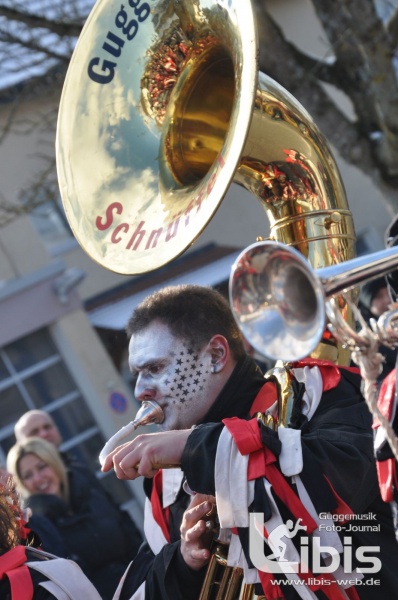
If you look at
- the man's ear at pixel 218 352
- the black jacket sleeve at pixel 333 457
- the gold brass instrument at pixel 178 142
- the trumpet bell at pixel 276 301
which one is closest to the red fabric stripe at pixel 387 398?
the trumpet bell at pixel 276 301

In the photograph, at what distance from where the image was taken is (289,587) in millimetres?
2439

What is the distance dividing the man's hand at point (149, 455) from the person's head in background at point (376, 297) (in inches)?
97.2

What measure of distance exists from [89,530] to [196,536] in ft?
7.10

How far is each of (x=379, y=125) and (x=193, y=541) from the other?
434 centimetres

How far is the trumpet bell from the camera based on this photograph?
1.89 m

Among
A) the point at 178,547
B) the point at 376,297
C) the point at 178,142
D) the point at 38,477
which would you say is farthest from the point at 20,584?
the point at 376,297

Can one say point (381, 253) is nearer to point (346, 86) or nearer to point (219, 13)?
point (219, 13)

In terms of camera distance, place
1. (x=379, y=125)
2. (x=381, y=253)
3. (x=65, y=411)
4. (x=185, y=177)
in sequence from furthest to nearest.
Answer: (x=65, y=411)
(x=379, y=125)
(x=185, y=177)
(x=381, y=253)

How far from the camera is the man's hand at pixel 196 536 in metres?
2.65

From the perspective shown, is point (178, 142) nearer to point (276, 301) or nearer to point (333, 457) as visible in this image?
point (333, 457)

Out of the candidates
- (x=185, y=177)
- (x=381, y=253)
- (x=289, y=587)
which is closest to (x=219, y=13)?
(x=185, y=177)

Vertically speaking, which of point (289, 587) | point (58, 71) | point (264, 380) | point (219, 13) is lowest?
point (289, 587)

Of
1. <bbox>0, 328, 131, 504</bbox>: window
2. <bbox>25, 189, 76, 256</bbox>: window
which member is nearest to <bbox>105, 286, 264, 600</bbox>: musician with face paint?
<bbox>0, 328, 131, 504</bbox>: window

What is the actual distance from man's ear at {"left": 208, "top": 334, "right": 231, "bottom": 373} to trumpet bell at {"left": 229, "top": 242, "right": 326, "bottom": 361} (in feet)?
2.72
